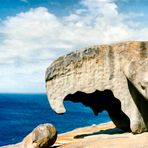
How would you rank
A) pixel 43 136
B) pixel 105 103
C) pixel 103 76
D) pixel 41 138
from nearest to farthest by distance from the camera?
Answer: pixel 41 138
pixel 43 136
pixel 103 76
pixel 105 103

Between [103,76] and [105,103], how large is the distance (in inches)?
179

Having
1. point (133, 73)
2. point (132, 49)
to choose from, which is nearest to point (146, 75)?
point (133, 73)

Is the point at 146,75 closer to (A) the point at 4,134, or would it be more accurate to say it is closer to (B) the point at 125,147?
(B) the point at 125,147

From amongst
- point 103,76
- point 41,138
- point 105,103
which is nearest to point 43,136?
point 41,138

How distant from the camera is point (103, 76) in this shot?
25.6m

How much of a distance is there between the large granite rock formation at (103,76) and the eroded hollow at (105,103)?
1301mm

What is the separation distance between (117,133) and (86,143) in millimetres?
4160

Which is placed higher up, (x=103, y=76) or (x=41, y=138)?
(x=103, y=76)

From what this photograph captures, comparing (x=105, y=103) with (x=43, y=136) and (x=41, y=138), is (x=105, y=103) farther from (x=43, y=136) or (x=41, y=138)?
(x=41, y=138)

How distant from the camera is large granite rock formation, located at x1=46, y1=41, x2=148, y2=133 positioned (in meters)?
24.9

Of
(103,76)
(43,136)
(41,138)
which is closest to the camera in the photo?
(41,138)

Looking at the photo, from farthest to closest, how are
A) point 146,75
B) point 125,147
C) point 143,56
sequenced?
point 143,56 → point 146,75 → point 125,147

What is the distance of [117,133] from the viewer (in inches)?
1075

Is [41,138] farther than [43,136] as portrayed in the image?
No
